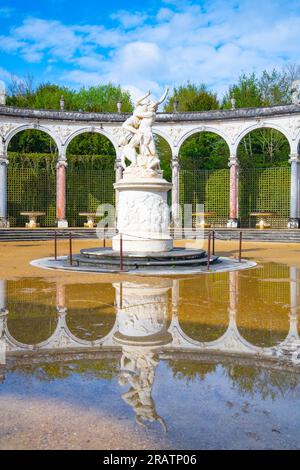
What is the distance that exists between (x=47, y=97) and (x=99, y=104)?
5.56 meters

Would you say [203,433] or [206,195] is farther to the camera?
[206,195]

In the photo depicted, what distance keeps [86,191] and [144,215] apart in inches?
744

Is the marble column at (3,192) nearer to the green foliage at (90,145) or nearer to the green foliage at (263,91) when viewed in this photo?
the green foliage at (90,145)

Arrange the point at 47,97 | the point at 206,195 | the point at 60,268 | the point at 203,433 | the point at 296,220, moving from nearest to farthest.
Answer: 1. the point at 203,433
2. the point at 60,268
3. the point at 296,220
4. the point at 206,195
5. the point at 47,97

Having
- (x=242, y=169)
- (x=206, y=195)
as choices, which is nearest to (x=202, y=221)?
(x=206, y=195)

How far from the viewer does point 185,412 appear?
11.2 ft

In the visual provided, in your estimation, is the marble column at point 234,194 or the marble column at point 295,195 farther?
the marble column at point 234,194

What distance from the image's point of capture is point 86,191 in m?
31.6

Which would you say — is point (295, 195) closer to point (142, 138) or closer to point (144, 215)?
point (142, 138)

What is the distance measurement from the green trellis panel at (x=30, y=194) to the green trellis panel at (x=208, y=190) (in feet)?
28.5

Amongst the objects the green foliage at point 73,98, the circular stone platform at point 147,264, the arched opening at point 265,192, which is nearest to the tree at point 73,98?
the green foliage at point 73,98

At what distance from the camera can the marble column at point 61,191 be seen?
2898 cm
